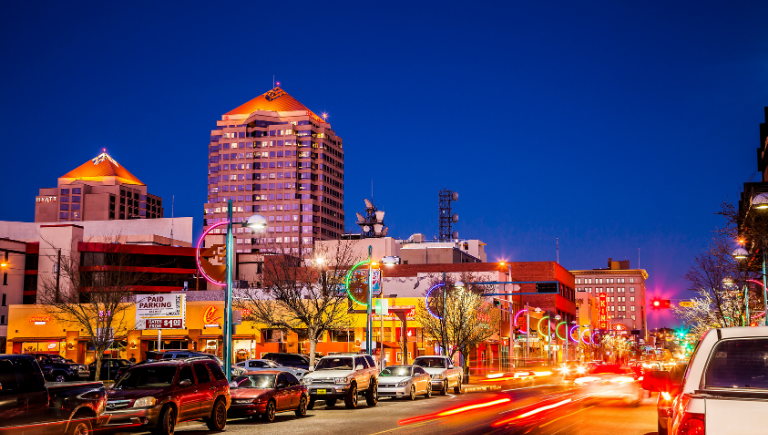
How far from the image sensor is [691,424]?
20.7 ft

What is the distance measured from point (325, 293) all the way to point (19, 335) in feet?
118

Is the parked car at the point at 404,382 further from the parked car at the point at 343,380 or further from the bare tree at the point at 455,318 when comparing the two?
the bare tree at the point at 455,318

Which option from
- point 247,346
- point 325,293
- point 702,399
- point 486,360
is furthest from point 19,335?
point 702,399

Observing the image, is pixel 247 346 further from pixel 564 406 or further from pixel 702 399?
pixel 702 399

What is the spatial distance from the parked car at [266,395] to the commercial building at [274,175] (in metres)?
166

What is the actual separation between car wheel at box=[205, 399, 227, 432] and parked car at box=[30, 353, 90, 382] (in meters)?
21.3

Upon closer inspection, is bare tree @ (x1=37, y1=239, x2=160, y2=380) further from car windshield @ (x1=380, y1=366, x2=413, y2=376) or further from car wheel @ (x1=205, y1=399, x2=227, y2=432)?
car wheel @ (x1=205, y1=399, x2=227, y2=432)

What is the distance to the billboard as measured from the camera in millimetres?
47844

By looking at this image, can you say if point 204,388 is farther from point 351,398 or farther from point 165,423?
point 351,398

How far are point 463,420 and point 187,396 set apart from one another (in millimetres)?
8021

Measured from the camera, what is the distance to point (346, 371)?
28.1 meters

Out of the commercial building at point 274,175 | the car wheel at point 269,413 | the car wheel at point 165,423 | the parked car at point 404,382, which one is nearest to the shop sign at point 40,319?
the parked car at point 404,382

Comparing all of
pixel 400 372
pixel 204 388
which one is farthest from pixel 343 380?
pixel 204 388

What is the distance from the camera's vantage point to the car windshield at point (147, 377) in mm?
→ 18328
